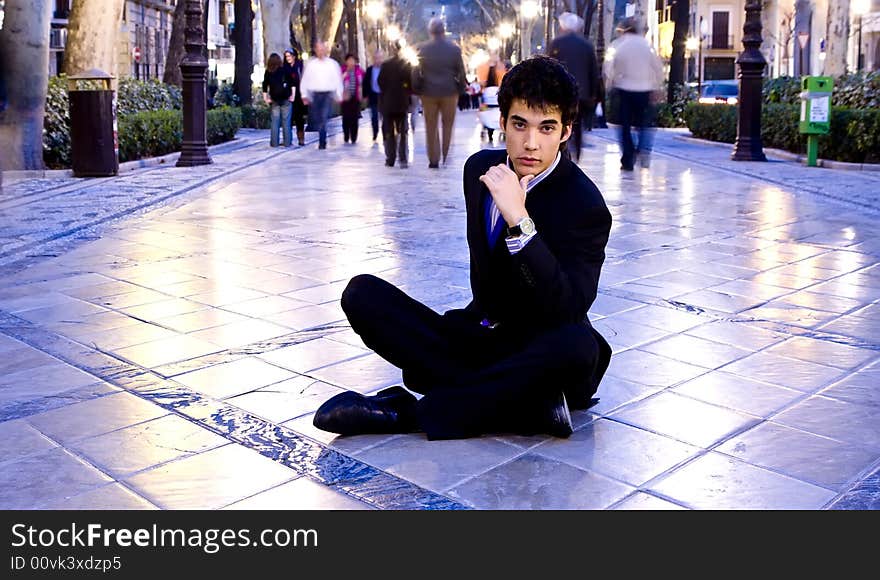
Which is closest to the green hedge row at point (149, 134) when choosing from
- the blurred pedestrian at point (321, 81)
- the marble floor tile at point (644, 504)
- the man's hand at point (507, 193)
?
the blurred pedestrian at point (321, 81)

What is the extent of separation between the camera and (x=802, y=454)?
12.1ft

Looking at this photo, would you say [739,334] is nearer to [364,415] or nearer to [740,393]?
[740,393]

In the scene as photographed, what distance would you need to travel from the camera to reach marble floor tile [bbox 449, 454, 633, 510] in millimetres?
3246

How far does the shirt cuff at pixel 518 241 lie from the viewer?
3461mm

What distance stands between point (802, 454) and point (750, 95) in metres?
12.6

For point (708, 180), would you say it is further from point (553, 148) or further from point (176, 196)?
point (553, 148)

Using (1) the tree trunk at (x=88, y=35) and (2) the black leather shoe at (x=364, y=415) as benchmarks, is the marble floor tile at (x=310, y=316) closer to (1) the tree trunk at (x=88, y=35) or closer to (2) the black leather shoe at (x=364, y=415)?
(2) the black leather shoe at (x=364, y=415)

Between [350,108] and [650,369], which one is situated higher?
[350,108]

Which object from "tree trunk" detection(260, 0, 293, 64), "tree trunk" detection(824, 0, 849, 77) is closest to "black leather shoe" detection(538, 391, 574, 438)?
"tree trunk" detection(824, 0, 849, 77)

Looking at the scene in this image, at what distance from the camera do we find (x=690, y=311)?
588cm

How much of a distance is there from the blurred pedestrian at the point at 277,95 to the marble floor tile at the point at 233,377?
47.5ft

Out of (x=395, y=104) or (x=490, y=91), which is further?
(x=490, y=91)

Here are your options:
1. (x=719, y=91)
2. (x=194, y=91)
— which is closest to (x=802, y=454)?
(x=194, y=91)
